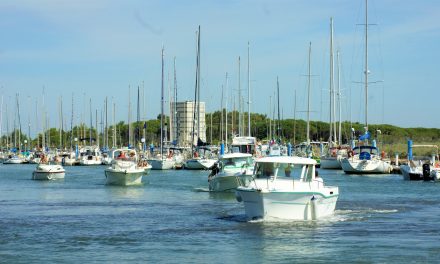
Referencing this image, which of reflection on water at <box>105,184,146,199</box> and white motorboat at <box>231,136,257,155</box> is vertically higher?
white motorboat at <box>231,136,257,155</box>

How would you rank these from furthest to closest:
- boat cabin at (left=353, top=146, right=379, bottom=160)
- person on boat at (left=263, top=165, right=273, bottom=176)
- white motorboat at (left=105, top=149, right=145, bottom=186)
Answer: boat cabin at (left=353, top=146, right=379, bottom=160) → white motorboat at (left=105, top=149, right=145, bottom=186) → person on boat at (left=263, top=165, right=273, bottom=176)

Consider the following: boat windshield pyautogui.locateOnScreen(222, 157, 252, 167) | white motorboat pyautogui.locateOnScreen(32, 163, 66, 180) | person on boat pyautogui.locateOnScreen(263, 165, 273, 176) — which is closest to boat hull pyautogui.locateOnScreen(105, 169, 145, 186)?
boat windshield pyautogui.locateOnScreen(222, 157, 252, 167)

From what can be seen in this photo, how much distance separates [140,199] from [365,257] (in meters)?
30.4

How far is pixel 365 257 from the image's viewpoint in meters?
31.7

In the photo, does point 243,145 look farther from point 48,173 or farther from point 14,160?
point 14,160

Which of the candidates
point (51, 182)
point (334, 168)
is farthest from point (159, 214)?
point (334, 168)

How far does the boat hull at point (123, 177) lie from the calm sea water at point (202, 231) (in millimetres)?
11656

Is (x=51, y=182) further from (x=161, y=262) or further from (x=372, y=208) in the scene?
(x=161, y=262)

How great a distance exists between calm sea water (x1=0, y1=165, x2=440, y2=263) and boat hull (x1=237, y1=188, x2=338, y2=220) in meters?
0.44

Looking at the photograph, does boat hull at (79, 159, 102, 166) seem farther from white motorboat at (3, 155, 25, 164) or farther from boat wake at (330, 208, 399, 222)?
boat wake at (330, 208, 399, 222)

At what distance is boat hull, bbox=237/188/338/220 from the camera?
128 feet

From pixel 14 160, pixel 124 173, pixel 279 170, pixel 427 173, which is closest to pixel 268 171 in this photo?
pixel 279 170

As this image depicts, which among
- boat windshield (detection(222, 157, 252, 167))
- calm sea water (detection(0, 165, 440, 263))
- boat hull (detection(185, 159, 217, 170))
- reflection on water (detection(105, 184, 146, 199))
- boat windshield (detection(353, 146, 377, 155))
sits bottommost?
calm sea water (detection(0, 165, 440, 263))

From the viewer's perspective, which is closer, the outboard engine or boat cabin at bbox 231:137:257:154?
the outboard engine
